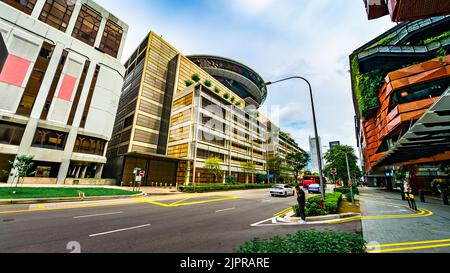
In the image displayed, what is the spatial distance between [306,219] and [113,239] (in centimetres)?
868

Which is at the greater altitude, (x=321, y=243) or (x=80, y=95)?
(x=80, y=95)

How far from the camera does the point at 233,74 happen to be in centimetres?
6569

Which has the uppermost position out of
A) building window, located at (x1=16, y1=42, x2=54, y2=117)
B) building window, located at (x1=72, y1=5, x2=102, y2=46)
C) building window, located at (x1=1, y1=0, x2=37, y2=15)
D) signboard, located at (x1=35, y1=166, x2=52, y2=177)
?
building window, located at (x1=72, y1=5, x2=102, y2=46)

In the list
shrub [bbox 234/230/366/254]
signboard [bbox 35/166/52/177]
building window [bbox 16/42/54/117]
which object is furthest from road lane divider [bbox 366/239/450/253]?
building window [bbox 16/42/54/117]

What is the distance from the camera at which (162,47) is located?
4381 centimetres

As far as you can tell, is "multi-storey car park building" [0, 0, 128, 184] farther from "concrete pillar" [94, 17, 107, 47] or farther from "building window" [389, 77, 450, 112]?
"building window" [389, 77, 450, 112]

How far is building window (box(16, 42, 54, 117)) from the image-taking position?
2458cm

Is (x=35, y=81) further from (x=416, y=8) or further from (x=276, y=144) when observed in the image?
(x=276, y=144)

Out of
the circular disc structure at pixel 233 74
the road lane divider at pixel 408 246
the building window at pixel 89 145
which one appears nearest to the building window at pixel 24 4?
the building window at pixel 89 145

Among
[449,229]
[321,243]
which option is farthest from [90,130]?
[449,229]

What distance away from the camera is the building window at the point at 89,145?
1144 inches

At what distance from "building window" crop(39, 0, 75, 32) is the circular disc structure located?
1377 inches

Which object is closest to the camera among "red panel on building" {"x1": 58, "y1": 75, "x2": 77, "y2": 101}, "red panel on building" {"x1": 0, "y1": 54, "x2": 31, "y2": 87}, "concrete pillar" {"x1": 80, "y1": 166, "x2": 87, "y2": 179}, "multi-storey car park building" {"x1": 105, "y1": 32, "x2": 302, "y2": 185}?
"red panel on building" {"x1": 0, "y1": 54, "x2": 31, "y2": 87}
